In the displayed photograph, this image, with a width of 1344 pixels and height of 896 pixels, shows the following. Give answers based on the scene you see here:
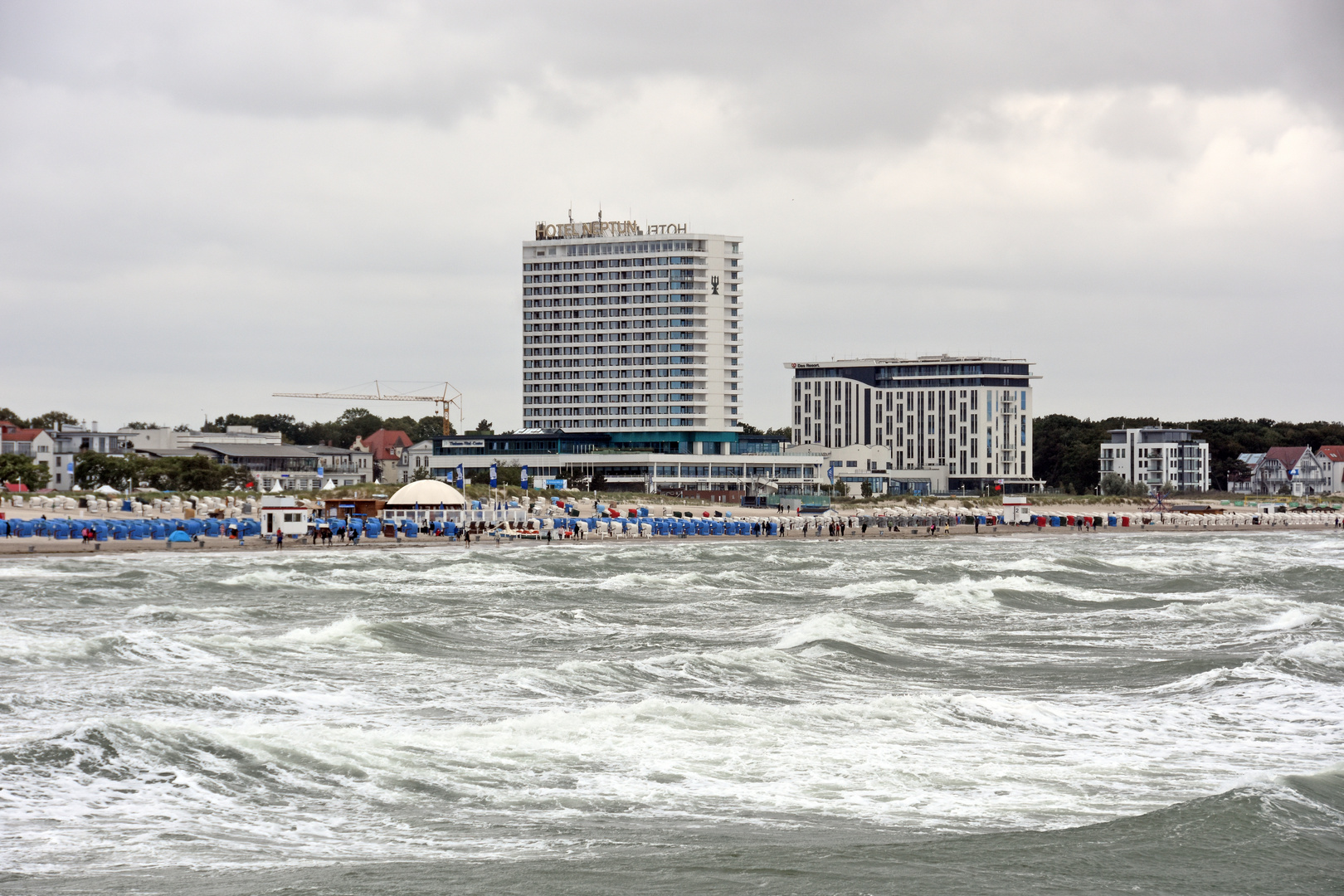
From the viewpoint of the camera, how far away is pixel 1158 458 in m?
171

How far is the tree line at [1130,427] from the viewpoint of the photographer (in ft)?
583

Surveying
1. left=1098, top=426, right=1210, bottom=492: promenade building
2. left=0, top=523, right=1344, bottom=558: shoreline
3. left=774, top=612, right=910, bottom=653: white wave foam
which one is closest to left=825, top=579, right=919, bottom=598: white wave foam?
left=774, top=612, right=910, bottom=653: white wave foam

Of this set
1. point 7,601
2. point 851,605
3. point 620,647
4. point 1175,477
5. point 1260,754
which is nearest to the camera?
point 1260,754

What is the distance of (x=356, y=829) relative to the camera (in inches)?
571

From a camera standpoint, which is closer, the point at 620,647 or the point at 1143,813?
the point at 1143,813

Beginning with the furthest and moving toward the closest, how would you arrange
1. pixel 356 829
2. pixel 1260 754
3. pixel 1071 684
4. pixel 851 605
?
pixel 851 605, pixel 1071 684, pixel 1260 754, pixel 356 829

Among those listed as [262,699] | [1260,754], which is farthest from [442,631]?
[1260,754]

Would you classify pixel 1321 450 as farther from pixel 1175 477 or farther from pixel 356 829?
pixel 356 829

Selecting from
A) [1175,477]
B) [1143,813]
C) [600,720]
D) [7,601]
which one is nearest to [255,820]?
[600,720]

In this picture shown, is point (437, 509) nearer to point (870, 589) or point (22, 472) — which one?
point (22, 472)

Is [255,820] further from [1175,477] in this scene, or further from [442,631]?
[1175,477]

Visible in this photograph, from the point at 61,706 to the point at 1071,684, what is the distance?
18.0 m

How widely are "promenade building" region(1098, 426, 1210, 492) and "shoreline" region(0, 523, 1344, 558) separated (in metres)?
56.1

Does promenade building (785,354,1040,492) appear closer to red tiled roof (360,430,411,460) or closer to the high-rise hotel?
the high-rise hotel
